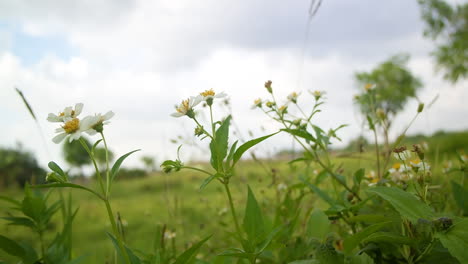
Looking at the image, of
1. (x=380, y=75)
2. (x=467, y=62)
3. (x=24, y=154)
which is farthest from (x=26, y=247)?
(x=380, y=75)

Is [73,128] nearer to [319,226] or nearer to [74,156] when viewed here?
[319,226]

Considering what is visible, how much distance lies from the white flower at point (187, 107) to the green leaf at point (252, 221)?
0.16 m

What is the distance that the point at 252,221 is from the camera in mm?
457

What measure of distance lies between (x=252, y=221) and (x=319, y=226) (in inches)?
6.3

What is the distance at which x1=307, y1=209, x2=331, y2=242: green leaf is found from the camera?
0.54m

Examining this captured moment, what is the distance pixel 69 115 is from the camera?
1.52 feet

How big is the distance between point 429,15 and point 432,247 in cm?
952

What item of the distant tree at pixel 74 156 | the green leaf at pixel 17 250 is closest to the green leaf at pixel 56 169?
the green leaf at pixel 17 250

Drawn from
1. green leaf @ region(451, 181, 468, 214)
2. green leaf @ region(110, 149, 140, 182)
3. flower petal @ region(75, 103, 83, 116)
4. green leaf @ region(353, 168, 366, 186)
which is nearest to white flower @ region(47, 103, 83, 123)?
flower petal @ region(75, 103, 83, 116)

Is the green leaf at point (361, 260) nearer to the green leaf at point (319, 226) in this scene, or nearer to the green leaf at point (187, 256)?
the green leaf at point (319, 226)

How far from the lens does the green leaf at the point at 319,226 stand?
54cm

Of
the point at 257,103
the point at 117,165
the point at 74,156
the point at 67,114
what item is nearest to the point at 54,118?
the point at 67,114

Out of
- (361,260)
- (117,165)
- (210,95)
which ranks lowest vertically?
(361,260)

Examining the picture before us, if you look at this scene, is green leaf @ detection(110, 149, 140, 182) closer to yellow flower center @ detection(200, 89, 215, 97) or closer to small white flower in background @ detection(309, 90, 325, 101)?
yellow flower center @ detection(200, 89, 215, 97)
